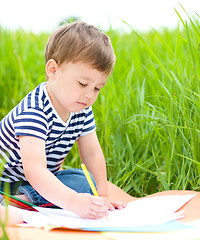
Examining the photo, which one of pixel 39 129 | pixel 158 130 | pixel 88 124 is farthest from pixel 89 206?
pixel 158 130

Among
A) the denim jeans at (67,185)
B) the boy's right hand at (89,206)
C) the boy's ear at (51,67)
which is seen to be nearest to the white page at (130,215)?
the boy's right hand at (89,206)

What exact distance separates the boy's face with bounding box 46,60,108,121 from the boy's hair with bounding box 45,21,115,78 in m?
0.02

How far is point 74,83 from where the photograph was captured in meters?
1.17

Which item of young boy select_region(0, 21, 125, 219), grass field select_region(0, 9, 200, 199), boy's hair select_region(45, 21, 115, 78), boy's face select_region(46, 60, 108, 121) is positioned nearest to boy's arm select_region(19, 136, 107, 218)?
young boy select_region(0, 21, 125, 219)

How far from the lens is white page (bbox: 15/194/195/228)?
1.03 metres

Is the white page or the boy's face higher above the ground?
the boy's face

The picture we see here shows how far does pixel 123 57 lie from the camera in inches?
103

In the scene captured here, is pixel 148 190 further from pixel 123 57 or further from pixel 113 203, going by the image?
pixel 123 57

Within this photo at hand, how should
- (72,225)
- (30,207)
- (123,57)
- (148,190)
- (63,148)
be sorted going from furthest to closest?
(123,57) → (148,190) → (63,148) → (30,207) → (72,225)

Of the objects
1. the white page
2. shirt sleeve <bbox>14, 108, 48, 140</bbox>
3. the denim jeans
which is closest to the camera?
the white page

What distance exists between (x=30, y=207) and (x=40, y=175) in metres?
0.17

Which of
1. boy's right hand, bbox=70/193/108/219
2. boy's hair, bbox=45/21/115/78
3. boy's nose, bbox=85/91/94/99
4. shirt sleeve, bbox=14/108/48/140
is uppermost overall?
boy's hair, bbox=45/21/115/78

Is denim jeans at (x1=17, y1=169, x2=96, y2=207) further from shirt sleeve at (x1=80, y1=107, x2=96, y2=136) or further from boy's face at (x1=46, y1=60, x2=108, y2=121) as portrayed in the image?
boy's face at (x1=46, y1=60, x2=108, y2=121)

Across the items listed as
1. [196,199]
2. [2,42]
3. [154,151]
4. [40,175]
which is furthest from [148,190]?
[2,42]
